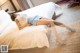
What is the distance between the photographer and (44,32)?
2.59 m

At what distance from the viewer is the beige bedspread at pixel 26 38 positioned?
2482 millimetres

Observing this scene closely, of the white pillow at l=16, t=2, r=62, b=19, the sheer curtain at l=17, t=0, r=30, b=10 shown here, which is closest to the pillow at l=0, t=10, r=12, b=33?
the white pillow at l=16, t=2, r=62, b=19

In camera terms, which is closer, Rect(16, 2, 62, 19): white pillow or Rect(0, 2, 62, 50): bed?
Rect(0, 2, 62, 50): bed

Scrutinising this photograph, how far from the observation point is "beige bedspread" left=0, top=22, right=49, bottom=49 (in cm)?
248

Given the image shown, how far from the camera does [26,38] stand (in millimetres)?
2539

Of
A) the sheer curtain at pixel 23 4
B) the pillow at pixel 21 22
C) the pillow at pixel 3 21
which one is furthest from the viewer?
the sheer curtain at pixel 23 4

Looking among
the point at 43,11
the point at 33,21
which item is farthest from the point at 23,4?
the point at 33,21

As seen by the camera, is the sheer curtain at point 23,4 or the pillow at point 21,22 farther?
the sheer curtain at point 23,4

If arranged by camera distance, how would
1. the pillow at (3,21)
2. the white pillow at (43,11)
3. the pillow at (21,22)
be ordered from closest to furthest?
1. the pillow at (21,22)
2. the pillow at (3,21)
3. the white pillow at (43,11)

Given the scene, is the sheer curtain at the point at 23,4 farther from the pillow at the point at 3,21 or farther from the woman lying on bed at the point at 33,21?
the woman lying on bed at the point at 33,21

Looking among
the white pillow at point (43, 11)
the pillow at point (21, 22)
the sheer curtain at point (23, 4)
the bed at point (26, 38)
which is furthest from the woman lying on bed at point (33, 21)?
the sheer curtain at point (23, 4)

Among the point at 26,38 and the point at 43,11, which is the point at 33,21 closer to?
the point at 26,38

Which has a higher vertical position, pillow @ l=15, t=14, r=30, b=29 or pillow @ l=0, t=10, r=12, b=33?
pillow @ l=15, t=14, r=30, b=29

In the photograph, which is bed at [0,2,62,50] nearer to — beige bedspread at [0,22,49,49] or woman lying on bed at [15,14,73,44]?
beige bedspread at [0,22,49,49]
